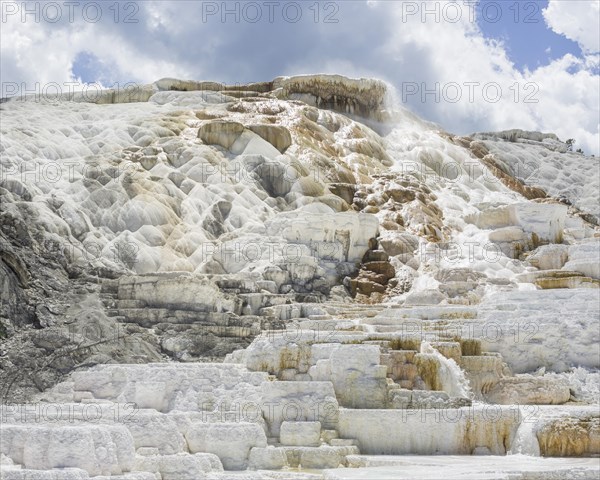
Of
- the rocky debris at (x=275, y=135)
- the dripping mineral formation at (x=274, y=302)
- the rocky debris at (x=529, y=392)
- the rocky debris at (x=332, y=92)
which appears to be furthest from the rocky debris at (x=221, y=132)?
the rocky debris at (x=529, y=392)

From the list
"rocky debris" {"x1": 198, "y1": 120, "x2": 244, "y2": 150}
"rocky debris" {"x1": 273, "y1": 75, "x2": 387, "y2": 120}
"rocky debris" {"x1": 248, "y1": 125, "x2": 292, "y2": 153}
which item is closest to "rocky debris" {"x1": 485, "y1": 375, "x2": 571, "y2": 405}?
"rocky debris" {"x1": 198, "y1": 120, "x2": 244, "y2": 150}

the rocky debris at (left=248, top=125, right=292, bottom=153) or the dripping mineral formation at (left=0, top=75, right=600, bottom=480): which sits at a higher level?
the rocky debris at (left=248, top=125, right=292, bottom=153)

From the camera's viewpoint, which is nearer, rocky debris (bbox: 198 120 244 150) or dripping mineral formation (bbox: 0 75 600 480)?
dripping mineral formation (bbox: 0 75 600 480)

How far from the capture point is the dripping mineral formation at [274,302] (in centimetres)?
1130

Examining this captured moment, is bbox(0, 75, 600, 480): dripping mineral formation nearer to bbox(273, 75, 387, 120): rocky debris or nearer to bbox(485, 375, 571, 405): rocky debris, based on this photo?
bbox(485, 375, 571, 405): rocky debris

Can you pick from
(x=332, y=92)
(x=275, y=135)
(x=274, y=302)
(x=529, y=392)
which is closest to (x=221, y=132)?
(x=275, y=135)

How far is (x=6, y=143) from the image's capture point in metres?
25.3

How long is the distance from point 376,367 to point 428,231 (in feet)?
47.0

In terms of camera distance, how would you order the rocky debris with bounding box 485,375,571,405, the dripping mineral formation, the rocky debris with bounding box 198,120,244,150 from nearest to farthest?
the dripping mineral formation < the rocky debris with bounding box 485,375,571,405 < the rocky debris with bounding box 198,120,244,150

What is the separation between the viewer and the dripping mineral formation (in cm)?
1130

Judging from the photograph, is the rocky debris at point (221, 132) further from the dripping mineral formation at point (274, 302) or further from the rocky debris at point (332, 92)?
the rocky debris at point (332, 92)

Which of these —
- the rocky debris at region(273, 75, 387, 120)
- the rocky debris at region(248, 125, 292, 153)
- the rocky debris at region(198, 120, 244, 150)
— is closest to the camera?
the rocky debris at region(198, 120, 244, 150)

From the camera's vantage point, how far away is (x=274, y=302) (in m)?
18.7

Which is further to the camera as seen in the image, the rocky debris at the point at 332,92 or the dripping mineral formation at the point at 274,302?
the rocky debris at the point at 332,92
